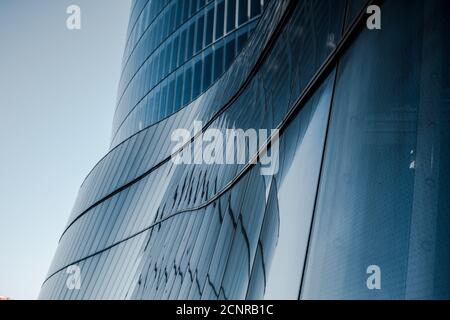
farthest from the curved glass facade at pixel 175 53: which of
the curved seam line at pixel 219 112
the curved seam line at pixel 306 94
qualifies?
the curved seam line at pixel 306 94

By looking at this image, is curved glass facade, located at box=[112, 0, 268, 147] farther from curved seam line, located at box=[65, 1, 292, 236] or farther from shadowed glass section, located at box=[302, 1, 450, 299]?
shadowed glass section, located at box=[302, 1, 450, 299]

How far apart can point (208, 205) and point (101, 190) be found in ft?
49.0

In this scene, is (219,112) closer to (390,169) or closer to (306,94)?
(306,94)

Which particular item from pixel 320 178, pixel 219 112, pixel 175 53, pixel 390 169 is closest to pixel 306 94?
pixel 320 178

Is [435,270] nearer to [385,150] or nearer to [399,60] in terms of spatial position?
[385,150]

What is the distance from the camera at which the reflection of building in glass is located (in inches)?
166

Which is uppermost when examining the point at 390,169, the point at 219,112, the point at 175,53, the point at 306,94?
the point at 175,53

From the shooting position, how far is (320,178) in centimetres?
647

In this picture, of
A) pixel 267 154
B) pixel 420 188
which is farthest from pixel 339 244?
pixel 267 154

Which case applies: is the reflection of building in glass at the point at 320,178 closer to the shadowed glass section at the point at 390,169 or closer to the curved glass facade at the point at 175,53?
→ the shadowed glass section at the point at 390,169

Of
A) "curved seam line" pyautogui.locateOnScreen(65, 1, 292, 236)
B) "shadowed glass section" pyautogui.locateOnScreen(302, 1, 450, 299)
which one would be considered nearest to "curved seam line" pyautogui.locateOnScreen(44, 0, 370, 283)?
"shadowed glass section" pyautogui.locateOnScreen(302, 1, 450, 299)

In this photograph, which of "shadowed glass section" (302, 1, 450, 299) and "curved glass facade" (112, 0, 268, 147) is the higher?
"curved glass facade" (112, 0, 268, 147)

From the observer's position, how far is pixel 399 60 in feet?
17.0

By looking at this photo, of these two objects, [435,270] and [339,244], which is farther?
[339,244]
